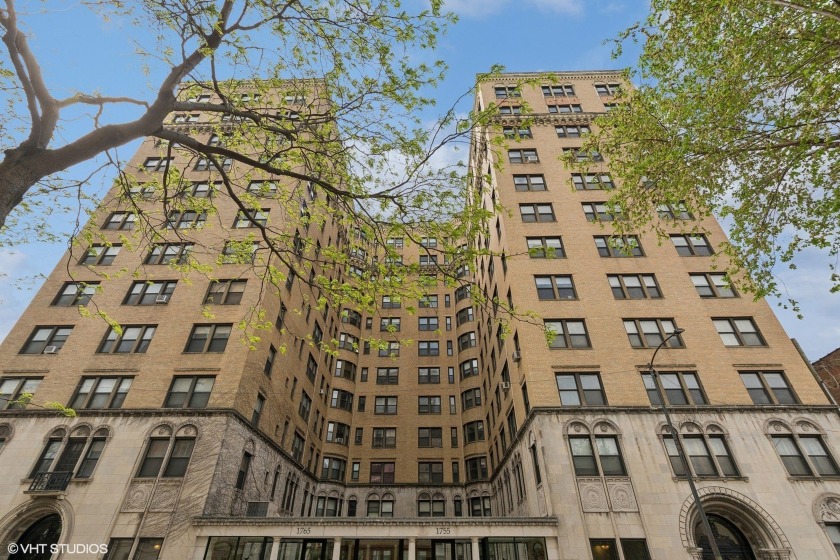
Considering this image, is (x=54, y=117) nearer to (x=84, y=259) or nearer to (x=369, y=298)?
(x=369, y=298)

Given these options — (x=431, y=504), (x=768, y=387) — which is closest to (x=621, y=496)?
(x=768, y=387)

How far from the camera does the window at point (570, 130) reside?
35.6m

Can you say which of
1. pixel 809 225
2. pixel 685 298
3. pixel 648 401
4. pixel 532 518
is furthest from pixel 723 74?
pixel 532 518

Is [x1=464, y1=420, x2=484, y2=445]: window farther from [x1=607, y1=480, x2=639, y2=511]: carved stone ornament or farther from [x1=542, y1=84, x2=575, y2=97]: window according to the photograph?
[x1=542, y1=84, x2=575, y2=97]: window

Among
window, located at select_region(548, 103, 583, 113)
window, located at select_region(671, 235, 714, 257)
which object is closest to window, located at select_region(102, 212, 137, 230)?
window, located at select_region(548, 103, 583, 113)

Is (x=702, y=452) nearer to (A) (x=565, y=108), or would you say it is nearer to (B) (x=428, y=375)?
(B) (x=428, y=375)

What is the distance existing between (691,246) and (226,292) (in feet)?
A: 100

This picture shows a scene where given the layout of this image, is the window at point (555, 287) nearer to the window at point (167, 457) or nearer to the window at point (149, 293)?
the window at point (167, 457)

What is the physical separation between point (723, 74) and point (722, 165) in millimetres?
3817

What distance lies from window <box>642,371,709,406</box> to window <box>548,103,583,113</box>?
24.9 m

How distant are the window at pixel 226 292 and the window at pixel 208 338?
1714mm

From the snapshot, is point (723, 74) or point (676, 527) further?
point (676, 527)

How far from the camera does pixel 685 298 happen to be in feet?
85.2

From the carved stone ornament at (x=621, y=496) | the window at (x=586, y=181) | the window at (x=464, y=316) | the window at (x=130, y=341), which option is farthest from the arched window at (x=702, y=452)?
the window at (x=130, y=341)
